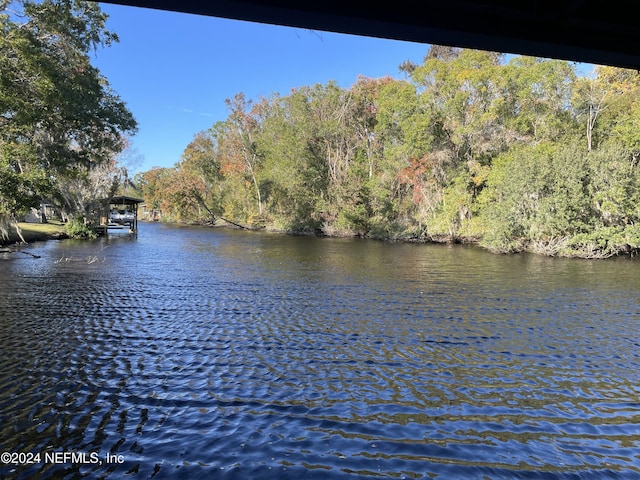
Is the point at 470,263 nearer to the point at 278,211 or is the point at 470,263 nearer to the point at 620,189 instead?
the point at 620,189

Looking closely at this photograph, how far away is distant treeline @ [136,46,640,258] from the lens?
2992 centimetres

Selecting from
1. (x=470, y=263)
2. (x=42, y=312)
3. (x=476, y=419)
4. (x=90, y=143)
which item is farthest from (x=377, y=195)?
(x=476, y=419)

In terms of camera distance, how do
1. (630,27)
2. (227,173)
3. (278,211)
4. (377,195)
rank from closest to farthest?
(630,27) → (377,195) → (278,211) → (227,173)

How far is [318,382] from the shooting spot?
8.51 metres

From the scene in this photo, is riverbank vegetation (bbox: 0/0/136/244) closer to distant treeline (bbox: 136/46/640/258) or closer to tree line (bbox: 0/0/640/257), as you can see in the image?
tree line (bbox: 0/0/640/257)

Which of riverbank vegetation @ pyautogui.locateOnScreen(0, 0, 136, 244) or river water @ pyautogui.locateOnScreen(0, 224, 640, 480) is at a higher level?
riverbank vegetation @ pyautogui.locateOnScreen(0, 0, 136, 244)

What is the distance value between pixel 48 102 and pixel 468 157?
3619 centimetres

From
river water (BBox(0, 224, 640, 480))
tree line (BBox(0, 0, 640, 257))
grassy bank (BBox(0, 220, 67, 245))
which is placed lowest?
river water (BBox(0, 224, 640, 480))

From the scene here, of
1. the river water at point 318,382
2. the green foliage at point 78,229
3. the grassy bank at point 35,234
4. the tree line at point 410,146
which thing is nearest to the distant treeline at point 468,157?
the tree line at point 410,146

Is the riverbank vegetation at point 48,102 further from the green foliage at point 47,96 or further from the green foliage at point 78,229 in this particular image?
the green foliage at point 78,229

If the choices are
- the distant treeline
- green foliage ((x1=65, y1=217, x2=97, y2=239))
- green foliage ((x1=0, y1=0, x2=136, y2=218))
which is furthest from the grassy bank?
the distant treeline

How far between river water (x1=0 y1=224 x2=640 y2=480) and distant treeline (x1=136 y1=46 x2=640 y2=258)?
14608 mm

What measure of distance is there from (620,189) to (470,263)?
11.3m

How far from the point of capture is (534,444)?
248 inches
